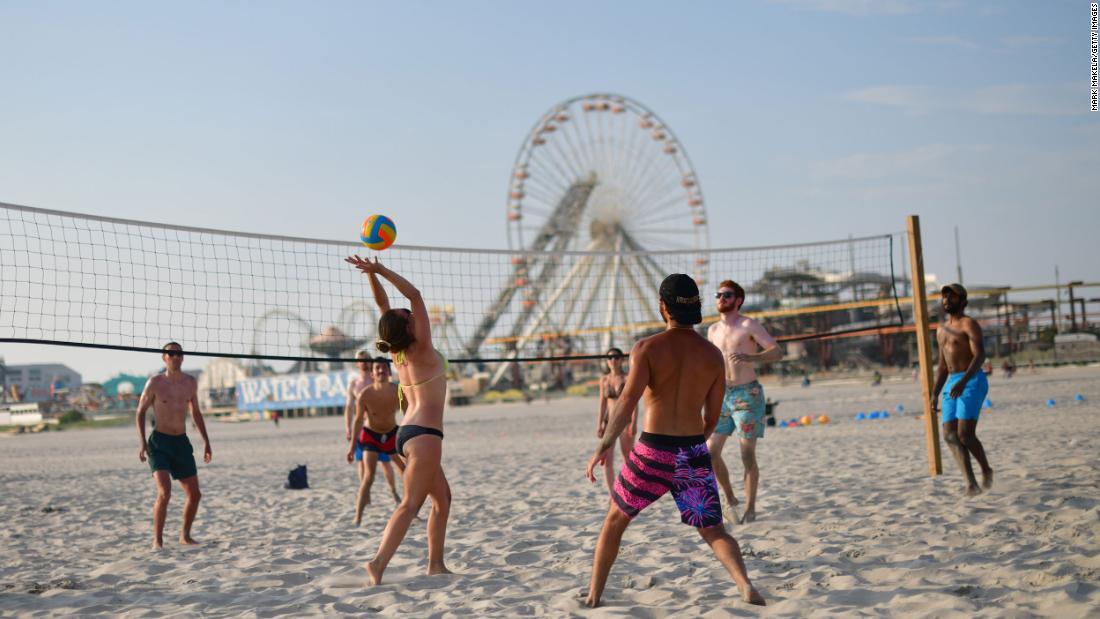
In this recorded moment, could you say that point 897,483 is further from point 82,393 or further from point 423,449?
point 82,393

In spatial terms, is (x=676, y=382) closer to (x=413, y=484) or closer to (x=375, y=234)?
(x=413, y=484)

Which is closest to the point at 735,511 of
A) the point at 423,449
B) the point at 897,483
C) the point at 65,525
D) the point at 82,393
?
the point at 897,483

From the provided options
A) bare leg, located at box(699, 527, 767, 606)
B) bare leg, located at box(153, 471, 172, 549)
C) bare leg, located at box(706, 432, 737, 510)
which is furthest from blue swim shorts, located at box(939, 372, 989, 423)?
bare leg, located at box(153, 471, 172, 549)

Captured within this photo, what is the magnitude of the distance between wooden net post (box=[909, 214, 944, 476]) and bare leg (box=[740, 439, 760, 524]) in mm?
1934

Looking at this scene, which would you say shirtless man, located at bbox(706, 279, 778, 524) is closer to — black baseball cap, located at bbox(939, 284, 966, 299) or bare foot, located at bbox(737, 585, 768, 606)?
black baseball cap, located at bbox(939, 284, 966, 299)

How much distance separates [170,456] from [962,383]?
197 inches

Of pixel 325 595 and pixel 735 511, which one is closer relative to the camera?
pixel 325 595

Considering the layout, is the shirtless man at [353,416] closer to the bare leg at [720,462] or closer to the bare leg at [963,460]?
the bare leg at [720,462]

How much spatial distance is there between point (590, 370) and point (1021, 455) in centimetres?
5585

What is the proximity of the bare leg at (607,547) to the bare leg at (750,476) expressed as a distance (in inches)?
80.9

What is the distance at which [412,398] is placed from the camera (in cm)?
444

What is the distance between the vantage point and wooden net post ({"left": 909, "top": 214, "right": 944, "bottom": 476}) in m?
7.05

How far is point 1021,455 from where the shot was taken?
811cm

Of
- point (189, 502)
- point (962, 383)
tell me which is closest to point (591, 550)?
point (962, 383)
